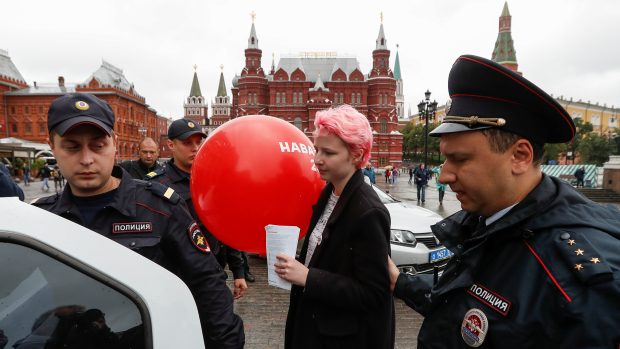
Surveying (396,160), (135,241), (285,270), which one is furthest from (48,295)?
(396,160)

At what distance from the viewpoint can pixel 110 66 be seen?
70375 millimetres

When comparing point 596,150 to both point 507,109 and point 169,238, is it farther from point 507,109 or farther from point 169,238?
point 169,238

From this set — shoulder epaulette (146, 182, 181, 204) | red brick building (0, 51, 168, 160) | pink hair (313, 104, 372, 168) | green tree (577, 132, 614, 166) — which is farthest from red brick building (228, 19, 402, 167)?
shoulder epaulette (146, 182, 181, 204)

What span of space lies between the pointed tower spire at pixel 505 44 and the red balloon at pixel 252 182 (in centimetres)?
9352

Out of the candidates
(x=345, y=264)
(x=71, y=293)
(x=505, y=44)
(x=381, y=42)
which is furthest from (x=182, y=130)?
(x=505, y=44)

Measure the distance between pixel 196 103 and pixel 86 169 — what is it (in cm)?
12872

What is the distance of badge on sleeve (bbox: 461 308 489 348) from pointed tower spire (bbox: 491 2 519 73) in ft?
310

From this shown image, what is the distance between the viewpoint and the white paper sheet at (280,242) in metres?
1.78

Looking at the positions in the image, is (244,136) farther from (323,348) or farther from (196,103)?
(196,103)

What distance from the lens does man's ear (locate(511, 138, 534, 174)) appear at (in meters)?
1.23

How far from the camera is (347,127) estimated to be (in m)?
1.91

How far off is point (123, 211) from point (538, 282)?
1.72 m

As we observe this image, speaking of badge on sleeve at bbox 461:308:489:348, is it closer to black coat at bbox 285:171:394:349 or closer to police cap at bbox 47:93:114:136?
black coat at bbox 285:171:394:349

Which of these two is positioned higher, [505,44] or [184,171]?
[505,44]
